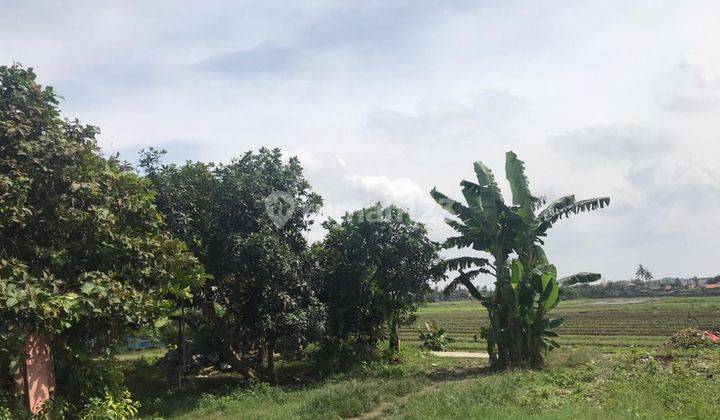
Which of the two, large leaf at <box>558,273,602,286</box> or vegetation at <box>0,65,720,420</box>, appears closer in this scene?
vegetation at <box>0,65,720,420</box>

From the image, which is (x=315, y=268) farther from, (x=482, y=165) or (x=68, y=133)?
(x=68, y=133)

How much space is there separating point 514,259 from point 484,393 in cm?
529

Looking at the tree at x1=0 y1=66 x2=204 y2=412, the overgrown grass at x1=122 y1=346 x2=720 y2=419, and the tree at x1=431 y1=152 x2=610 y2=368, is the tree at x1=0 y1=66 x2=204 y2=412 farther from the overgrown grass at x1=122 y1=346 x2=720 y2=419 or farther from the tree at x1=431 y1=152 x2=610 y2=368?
the tree at x1=431 y1=152 x2=610 y2=368

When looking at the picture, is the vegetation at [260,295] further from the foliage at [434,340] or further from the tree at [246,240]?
the foliage at [434,340]

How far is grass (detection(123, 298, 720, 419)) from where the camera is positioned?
8.62m

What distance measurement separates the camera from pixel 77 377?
9133 millimetres

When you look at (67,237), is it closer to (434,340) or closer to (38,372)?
(38,372)

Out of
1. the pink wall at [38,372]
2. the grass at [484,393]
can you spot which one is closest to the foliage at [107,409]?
the pink wall at [38,372]

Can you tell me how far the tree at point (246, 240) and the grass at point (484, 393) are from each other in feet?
5.31

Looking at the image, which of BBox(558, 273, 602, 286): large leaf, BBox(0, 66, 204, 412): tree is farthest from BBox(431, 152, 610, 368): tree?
BBox(0, 66, 204, 412): tree

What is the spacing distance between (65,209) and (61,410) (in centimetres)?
312

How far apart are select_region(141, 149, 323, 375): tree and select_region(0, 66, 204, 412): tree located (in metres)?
4.01

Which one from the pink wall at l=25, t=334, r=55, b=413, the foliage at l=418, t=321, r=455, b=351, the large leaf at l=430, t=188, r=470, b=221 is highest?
the large leaf at l=430, t=188, r=470, b=221

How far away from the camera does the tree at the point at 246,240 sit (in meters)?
13.5
